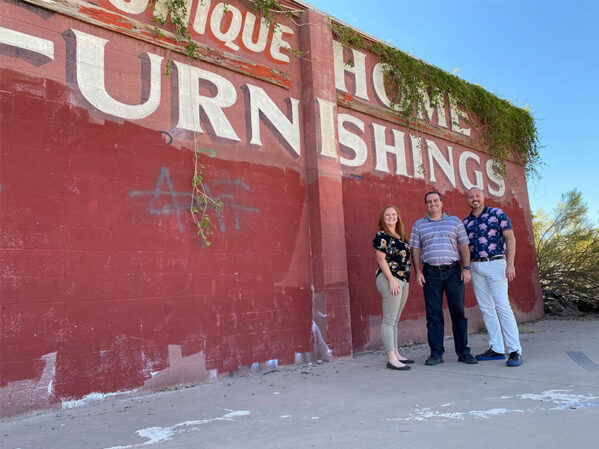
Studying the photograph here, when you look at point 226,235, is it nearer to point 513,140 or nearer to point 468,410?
point 468,410

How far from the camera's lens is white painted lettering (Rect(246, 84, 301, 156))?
4881 mm

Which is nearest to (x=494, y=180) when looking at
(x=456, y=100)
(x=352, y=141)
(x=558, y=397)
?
(x=456, y=100)

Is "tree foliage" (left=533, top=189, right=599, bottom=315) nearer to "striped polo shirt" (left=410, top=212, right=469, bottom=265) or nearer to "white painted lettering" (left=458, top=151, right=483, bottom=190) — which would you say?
"white painted lettering" (left=458, top=151, right=483, bottom=190)

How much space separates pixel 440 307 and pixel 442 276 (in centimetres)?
31

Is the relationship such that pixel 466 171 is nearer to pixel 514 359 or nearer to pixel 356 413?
pixel 514 359

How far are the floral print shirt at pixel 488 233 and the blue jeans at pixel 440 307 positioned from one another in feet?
0.98

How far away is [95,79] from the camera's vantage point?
385 centimetres

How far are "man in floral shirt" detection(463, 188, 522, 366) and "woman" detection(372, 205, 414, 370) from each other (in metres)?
0.75

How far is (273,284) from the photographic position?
15.5 feet

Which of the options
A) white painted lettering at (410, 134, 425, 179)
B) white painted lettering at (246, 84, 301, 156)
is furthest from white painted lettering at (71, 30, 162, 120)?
white painted lettering at (410, 134, 425, 179)

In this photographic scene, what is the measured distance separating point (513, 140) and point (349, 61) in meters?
4.35

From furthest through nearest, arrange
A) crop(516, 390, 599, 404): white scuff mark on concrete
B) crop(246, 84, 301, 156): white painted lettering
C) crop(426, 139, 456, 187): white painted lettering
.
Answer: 1. crop(426, 139, 456, 187): white painted lettering
2. crop(246, 84, 301, 156): white painted lettering
3. crop(516, 390, 599, 404): white scuff mark on concrete

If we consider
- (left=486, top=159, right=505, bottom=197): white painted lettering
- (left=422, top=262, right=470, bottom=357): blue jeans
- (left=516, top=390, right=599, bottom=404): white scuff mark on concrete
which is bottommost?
(left=516, top=390, right=599, bottom=404): white scuff mark on concrete

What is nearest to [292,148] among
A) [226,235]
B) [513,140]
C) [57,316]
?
[226,235]
